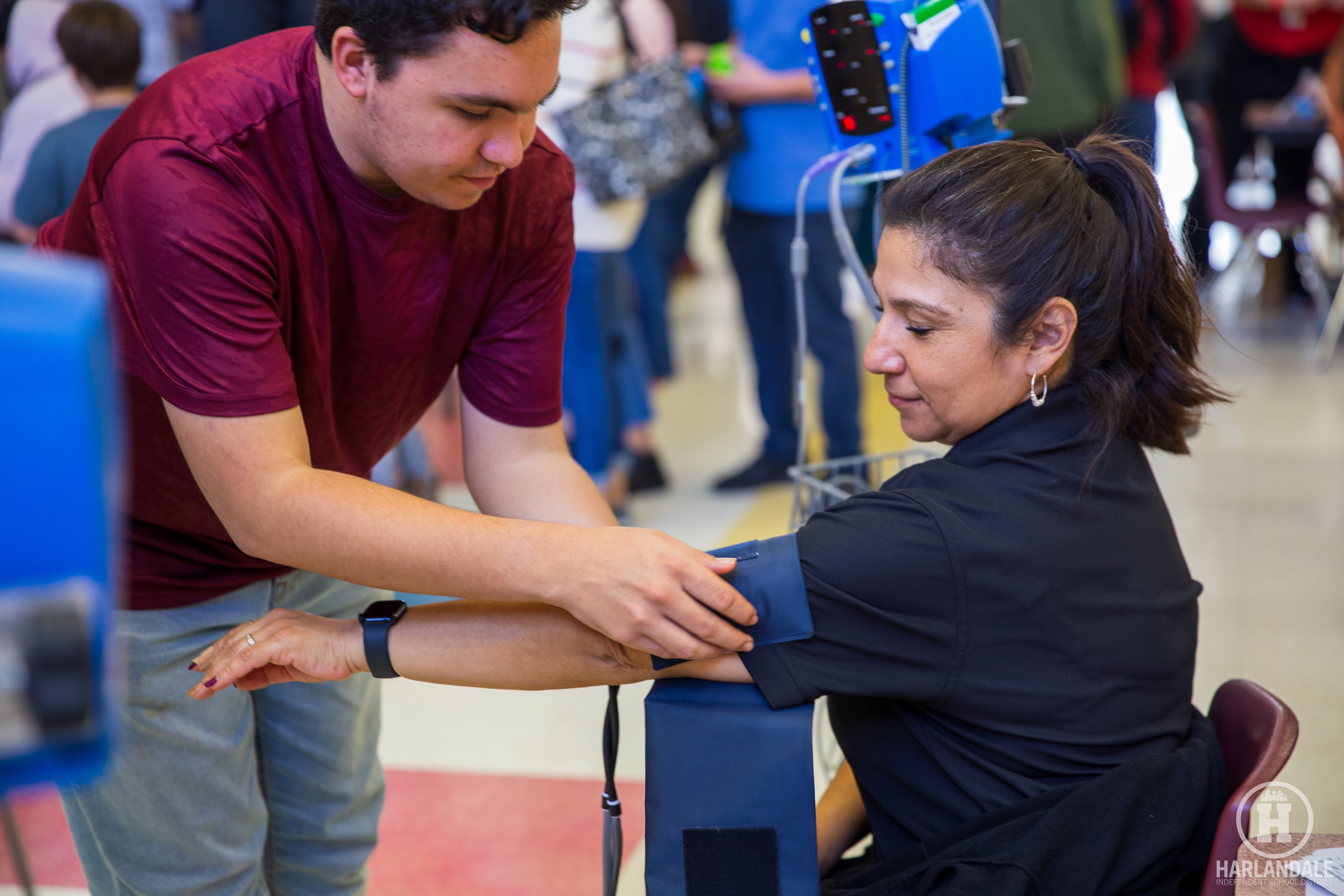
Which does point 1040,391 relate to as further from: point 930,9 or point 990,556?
point 930,9

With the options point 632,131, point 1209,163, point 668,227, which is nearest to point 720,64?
point 632,131

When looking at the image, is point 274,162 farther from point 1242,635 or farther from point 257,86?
point 1242,635

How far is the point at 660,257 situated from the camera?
4.25m

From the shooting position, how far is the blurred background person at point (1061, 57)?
3277 millimetres

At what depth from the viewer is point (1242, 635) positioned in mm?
2670

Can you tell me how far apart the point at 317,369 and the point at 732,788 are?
0.56m

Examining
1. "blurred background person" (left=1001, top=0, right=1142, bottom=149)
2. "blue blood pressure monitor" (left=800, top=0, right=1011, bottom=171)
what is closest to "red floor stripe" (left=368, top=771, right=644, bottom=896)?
"blue blood pressure monitor" (left=800, top=0, right=1011, bottom=171)

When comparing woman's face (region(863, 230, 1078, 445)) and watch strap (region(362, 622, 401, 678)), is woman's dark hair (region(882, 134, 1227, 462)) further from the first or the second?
watch strap (region(362, 622, 401, 678))

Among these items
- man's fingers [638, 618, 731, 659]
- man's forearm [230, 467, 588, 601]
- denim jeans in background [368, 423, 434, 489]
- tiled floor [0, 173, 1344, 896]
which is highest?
man's forearm [230, 467, 588, 601]

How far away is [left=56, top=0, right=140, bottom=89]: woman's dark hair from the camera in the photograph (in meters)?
2.76

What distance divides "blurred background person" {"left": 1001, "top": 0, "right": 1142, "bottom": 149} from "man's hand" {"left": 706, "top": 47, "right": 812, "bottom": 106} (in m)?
0.61

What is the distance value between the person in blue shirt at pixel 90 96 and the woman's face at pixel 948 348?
7.20ft

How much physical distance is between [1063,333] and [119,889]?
1.12 m

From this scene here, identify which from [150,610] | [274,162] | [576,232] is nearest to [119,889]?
[150,610]
